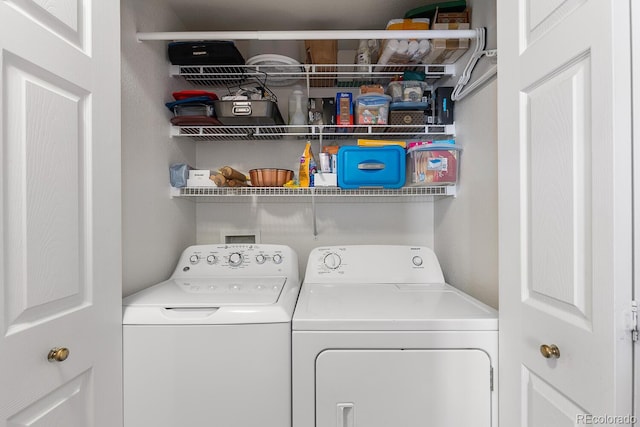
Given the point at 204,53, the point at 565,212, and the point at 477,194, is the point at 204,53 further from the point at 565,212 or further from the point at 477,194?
the point at 565,212

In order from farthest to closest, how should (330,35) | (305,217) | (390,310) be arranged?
1. (305,217)
2. (330,35)
3. (390,310)

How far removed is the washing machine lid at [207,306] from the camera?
1.23 meters

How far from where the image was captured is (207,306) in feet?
4.23

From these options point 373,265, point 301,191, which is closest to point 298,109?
point 301,191

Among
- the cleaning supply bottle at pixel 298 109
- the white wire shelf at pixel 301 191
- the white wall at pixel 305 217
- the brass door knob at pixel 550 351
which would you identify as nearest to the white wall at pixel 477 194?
the white wire shelf at pixel 301 191

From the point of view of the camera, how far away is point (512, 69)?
1073mm

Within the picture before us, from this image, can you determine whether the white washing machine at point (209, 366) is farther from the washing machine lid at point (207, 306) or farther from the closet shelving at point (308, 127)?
the closet shelving at point (308, 127)

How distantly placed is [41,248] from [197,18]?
1.60 m

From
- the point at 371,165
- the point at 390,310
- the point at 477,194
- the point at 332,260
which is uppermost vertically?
the point at 371,165

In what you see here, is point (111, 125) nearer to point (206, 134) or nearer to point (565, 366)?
point (206, 134)

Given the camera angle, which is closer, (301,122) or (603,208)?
(603,208)

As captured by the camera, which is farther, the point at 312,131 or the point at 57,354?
the point at 312,131

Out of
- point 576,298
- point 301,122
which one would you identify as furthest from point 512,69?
point 301,122

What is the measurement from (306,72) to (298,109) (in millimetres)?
203
